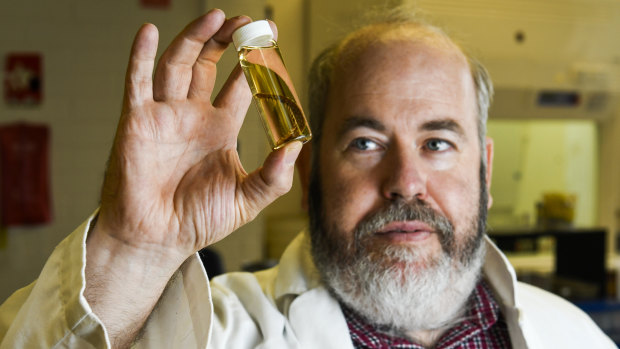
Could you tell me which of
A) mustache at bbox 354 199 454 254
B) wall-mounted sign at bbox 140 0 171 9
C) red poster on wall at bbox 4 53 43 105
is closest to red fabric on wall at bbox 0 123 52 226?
red poster on wall at bbox 4 53 43 105

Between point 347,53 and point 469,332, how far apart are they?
678 mm

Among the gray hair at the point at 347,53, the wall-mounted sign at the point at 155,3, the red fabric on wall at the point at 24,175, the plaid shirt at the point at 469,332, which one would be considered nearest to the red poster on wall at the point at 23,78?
the red fabric on wall at the point at 24,175

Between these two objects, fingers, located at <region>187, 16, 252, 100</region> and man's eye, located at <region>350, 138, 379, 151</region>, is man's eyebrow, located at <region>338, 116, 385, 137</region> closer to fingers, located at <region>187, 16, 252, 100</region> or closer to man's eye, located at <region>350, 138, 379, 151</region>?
man's eye, located at <region>350, 138, 379, 151</region>

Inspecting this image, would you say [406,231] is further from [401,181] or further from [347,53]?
[347,53]

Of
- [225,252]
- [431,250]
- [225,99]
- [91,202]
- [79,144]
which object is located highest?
[225,99]

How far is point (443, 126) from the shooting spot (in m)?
1.30

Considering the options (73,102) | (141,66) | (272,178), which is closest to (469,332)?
(272,178)

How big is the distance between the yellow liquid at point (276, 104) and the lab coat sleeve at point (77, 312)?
10.9 inches

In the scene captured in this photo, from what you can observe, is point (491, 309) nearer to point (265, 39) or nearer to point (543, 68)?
point (265, 39)

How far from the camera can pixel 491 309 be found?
1.37 metres

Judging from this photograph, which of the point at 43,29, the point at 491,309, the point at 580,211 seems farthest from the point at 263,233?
the point at 491,309

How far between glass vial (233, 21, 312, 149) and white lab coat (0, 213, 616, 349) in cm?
28

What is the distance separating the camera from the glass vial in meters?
0.88

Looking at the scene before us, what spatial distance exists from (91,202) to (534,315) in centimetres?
268
